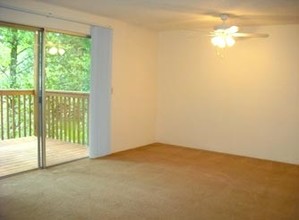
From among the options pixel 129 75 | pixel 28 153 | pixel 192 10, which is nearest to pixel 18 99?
pixel 28 153

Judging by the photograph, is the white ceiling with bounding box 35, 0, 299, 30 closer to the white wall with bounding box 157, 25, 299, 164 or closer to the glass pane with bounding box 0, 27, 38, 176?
the white wall with bounding box 157, 25, 299, 164

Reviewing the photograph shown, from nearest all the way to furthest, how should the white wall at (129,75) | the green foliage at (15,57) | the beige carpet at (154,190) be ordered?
the beige carpet at (154,190) < the white wall at (129,75) < the green foliage at (15,57)

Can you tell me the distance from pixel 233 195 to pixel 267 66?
95.5 inches

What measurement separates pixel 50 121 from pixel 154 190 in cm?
287

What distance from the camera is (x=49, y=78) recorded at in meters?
5.03

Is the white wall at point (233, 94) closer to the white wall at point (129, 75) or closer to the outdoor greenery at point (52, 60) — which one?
the white wall at point (129, 75)

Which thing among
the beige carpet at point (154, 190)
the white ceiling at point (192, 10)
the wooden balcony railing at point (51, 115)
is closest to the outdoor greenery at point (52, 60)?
the wooden balcony railing at point (51, 115)

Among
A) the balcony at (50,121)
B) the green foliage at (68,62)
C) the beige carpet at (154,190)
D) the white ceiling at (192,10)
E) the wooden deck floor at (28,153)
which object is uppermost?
the white ceiling at (192,10)

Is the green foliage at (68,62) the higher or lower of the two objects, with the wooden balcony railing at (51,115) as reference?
higher

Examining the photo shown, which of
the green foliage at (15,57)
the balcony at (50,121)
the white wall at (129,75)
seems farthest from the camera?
the balcony at (50,121)

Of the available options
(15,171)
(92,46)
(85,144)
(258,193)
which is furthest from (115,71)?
(258,193)

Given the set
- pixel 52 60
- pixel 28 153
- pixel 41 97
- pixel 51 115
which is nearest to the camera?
pixel 41 97

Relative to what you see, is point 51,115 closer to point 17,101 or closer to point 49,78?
point 17,101

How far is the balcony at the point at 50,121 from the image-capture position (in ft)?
17.7
